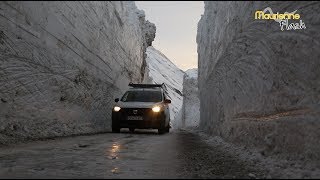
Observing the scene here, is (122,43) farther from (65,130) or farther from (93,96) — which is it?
(65,130)

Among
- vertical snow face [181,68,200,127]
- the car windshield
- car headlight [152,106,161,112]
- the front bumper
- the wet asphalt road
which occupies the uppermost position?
vertical snow face [181,68,200,127]

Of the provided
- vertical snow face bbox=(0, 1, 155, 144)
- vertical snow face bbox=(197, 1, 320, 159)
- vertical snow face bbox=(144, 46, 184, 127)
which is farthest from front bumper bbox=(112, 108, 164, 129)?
vertical snow face bbox=(144, 46, 184, 127)

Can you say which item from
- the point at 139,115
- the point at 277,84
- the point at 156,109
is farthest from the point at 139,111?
the point at 277,84

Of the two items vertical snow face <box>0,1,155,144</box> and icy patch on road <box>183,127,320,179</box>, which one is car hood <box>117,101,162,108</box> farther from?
icy patch on road <box>183,127,320,179</box>

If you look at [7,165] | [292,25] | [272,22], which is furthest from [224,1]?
[7,165]

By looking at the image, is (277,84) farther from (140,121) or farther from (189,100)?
(189,100)

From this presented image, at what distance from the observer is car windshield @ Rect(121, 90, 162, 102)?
44.7ft

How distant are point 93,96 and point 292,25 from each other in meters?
10.5

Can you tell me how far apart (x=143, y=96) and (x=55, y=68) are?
13.4ft

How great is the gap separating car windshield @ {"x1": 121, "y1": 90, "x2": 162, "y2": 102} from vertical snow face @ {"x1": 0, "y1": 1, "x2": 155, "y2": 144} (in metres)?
1.42

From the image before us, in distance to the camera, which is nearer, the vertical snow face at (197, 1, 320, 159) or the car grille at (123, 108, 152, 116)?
the vertical snow face at (197, 1, 320, 159)

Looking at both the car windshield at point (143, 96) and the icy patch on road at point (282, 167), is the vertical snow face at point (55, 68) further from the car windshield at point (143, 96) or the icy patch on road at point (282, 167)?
the icy patch on road at point (282, 167)

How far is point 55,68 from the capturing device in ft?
34.4

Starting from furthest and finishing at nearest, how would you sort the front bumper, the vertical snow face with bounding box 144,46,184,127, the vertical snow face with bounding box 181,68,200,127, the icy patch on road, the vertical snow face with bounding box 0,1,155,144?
the vertical snow face with bounding box 144,46,184,127 < the vertical snow face with bounding box 181,68,200,127 < the front bumper < the vertical snow face with bounding box 0,1,155,144 < the icy patch on road
